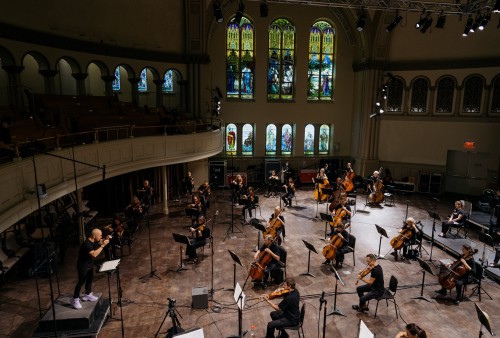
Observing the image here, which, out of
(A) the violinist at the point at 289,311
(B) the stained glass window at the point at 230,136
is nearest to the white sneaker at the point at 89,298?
(A) the violinist at the point at 289,311

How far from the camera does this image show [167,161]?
15703 millimetres

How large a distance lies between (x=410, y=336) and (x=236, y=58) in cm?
1975

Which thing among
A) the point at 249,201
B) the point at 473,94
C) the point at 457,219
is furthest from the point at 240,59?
the point at 457,219

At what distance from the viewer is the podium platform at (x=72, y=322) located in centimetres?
748

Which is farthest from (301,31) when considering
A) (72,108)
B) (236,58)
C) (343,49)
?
(72,108)

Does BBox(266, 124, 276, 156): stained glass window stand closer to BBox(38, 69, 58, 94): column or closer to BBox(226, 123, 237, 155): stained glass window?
BBox(226, 123, 237, 155): stained glass window

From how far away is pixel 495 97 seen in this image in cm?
2020

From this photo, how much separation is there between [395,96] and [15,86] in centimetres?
1941

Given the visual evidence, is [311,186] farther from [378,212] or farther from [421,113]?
[421,113]

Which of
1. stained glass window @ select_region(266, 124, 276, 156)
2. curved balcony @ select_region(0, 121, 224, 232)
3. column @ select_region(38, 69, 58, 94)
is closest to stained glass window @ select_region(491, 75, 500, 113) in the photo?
stained glass window @ select_region(266, 124, 276, 156)

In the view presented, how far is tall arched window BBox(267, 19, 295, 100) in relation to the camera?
23.5 metres

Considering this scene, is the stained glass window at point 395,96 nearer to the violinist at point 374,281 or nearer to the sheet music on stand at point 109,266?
the violinist at point 374,281

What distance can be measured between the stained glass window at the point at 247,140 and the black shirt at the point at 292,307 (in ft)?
56.0

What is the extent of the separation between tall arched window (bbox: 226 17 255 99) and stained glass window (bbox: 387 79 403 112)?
27.1 ft
